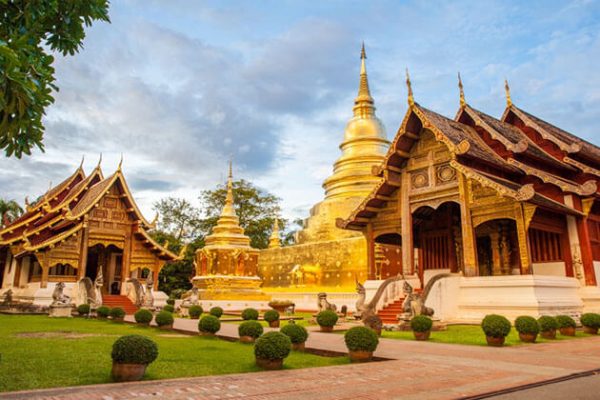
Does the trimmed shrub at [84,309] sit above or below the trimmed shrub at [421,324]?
above

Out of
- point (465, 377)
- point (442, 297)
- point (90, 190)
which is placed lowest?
point (465, 377)

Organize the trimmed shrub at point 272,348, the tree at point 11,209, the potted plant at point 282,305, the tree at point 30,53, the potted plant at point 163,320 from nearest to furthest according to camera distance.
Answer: the tree at point 30,53 → the trimmed shrub at point 272,348 → the potted plant at point 163,320 → the potted plant at point 282,305 → the tree at point 11,209

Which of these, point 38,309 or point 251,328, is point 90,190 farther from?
point 251,328

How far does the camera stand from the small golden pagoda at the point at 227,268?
2603cm

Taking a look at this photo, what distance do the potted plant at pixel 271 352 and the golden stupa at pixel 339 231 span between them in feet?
61.3

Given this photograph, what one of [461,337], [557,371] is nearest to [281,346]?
[557,371]

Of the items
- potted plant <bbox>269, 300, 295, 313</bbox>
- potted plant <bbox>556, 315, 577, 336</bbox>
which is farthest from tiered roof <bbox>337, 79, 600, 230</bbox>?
potted plant <bbox>269, 300, 295, 313</bbox>

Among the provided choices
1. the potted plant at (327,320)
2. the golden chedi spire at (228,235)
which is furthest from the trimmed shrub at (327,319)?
the golden chedi spire at (228,235)

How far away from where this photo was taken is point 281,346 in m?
6.42

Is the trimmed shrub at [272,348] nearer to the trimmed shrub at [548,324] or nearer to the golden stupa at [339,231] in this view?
the trimmed shrub at [548,324]

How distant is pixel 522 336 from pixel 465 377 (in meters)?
5.24

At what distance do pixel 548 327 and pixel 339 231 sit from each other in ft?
57.3

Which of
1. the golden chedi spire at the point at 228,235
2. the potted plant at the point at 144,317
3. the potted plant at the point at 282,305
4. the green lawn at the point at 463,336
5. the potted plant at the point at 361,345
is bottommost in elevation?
the green lawn at the point at 463,336

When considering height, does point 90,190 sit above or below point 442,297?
above
